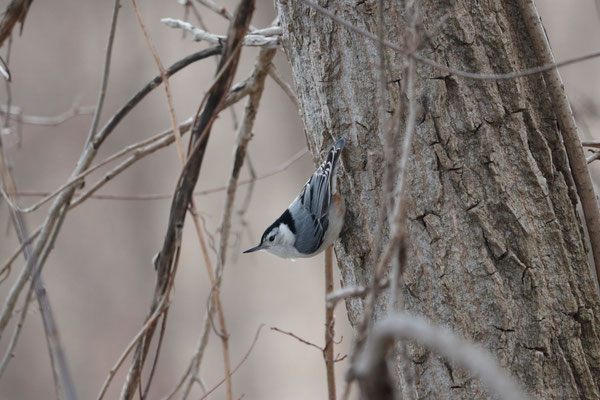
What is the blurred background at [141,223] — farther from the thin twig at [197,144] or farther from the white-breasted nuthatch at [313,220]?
the thin twig at [197,144]

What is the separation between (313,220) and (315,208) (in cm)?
8

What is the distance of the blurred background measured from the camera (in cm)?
566

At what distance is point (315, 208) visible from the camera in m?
2.04

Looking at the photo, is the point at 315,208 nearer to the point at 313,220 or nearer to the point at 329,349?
the point at 313,220

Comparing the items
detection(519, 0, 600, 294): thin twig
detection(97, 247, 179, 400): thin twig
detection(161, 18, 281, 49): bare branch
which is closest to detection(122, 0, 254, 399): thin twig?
detection(97, 247, 179, 400): thin twig

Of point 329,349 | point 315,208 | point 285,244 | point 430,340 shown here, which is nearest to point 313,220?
point 315,208

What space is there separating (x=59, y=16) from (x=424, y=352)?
5755 mm

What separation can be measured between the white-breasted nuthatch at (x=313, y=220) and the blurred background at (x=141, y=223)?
3140 millimetres

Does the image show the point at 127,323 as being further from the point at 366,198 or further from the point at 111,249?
the point at 366,198

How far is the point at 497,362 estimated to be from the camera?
46.8 inches

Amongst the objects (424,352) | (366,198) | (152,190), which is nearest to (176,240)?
(366,198)

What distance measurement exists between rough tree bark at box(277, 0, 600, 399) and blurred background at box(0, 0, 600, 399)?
4.29m

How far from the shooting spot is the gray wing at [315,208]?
1588 millimetres

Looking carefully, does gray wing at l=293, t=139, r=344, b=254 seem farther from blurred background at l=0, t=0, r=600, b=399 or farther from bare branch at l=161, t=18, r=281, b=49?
blurred background at l=0, t=0, r=600, b=399
